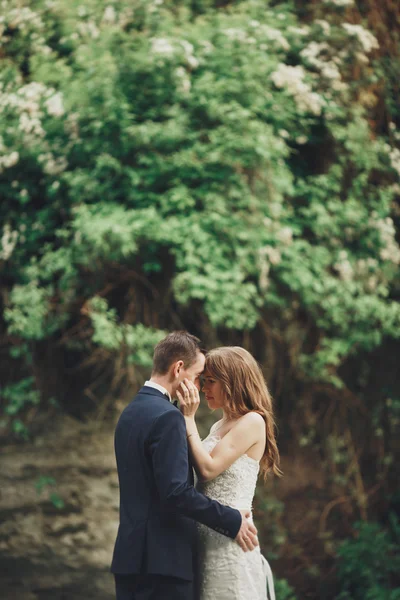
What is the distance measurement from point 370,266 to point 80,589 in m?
3.76

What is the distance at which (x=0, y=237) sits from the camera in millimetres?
6109

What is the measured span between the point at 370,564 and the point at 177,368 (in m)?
4.46

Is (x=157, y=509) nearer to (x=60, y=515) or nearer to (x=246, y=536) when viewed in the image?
(x=246, y=536)

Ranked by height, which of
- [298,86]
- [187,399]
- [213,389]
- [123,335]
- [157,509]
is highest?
[298,86]

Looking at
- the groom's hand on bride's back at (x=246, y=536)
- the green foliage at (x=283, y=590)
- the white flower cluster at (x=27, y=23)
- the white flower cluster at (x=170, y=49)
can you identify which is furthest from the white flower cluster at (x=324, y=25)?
Result: the green foliage at (x=283, y=590)

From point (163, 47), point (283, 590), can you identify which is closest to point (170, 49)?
Result: point (163, 47)

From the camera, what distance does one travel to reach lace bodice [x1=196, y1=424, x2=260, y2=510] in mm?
3295

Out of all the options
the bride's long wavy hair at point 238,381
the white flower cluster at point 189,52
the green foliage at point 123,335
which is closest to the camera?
the bride's long wavy hair at point 238,381

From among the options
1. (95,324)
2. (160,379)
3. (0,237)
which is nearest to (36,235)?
(0,237)

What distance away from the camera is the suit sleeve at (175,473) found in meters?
2.89

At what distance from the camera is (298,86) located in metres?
5.96

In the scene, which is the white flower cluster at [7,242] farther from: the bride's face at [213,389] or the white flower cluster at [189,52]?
the bride's face at [213,389]


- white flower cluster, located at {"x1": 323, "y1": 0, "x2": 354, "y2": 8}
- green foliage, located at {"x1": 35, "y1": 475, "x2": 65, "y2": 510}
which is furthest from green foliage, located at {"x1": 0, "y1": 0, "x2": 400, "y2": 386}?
green foliage, located at {"x1": 35, "y1": 475, "x2": 65, "y2": 510}

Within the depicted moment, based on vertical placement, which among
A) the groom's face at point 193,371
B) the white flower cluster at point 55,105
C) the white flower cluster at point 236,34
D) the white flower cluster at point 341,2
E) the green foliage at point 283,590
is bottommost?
Answer: the green foliage at point 283,590
